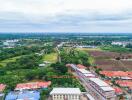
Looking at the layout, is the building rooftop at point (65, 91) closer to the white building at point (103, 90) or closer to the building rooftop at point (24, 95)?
the building rooftop at point (24, 95)

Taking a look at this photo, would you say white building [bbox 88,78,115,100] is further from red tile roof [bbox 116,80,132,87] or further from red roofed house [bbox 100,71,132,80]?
red roofed house [bbox 100,71,132,80]

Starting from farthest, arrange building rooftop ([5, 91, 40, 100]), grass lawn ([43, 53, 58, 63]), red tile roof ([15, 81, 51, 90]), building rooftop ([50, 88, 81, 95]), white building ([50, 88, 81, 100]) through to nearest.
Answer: grass lawn ([43, 53, 58, 63]), red tile roof ([15, 81, 51, 90]), building rooftop ([50, 88, 81, 95]), white building ([50, 88, 81, 100]), building rooftop ([5, 91, 40, 100])

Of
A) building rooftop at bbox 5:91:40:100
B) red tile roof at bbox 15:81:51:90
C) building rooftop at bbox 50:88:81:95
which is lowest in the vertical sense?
building rooftop at bbox 5:91:40:100

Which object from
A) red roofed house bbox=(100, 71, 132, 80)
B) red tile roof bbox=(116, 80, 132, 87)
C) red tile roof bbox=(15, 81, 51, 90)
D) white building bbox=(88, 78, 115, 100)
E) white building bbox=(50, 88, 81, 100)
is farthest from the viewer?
red roofed house bbox=(100, 71, 132, 80)

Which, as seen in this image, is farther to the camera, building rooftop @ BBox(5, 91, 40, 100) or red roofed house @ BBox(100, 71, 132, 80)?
red roofed house @ BBox(100, 71, 132, 80)

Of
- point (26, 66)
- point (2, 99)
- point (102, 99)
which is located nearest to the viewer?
point (2, 99)

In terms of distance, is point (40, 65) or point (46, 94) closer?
point (46, 94)

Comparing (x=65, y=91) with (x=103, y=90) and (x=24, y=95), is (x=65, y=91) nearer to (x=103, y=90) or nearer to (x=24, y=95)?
(x=103, y=90)

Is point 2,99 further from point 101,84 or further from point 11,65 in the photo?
point 11,65

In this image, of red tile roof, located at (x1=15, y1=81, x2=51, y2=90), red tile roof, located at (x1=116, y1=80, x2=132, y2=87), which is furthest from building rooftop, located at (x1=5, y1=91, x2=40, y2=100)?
red tile roof, located at (x1=116, y1=80, x2=132, y2=87)

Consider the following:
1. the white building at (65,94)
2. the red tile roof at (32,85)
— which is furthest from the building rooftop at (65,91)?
the red tile roof at (32,85)

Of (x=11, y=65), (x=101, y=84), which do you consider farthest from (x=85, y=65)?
(x=101, y=84)
